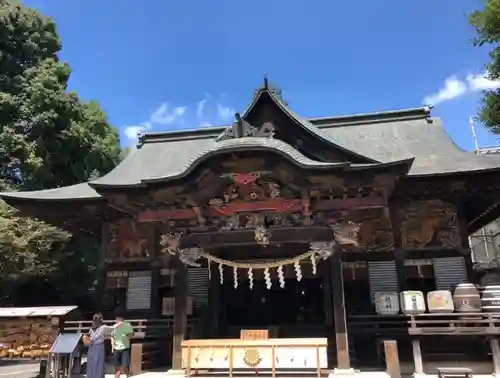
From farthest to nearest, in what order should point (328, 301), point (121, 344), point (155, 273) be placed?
point (155, 273)
point (328, 301)
point (121, 344)

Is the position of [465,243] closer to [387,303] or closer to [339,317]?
[387,303]

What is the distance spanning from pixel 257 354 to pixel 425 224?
589 centimetres

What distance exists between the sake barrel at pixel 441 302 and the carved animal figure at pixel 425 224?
70.9 inches

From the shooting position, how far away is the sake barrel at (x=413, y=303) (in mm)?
10023

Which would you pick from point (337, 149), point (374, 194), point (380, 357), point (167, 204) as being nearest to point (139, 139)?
point (167, 204)

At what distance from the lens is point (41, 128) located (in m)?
22.6

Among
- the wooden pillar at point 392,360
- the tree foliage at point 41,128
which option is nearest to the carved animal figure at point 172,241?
the wooden pillar at point 392,360

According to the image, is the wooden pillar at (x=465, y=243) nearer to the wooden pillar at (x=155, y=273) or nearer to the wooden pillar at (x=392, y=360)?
the wooden pillar at (x=392, y=360)

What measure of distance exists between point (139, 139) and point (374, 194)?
10.7 metres

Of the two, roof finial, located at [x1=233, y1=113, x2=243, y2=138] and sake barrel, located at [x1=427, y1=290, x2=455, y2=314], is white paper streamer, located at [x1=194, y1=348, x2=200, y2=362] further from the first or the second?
sake barrel, located at [x1=427, y1=290, x2=455, y2=314]

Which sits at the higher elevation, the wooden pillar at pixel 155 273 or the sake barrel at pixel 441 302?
the wooden pillar at pixel 155 273

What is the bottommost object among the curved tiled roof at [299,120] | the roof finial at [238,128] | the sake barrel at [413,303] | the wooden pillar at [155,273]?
the sake barrel at [413,303]

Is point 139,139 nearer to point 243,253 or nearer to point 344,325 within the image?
point 243,253

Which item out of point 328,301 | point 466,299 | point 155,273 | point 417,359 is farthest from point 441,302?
point 155,273
